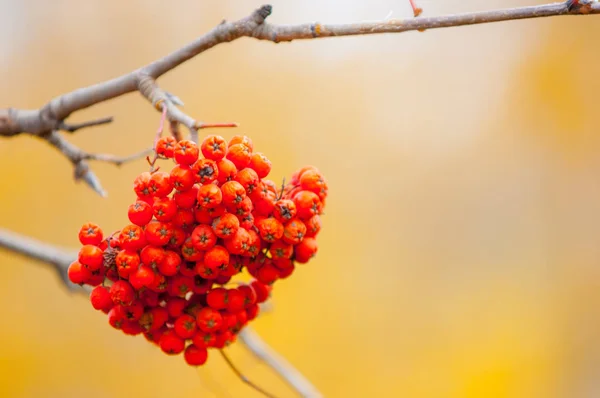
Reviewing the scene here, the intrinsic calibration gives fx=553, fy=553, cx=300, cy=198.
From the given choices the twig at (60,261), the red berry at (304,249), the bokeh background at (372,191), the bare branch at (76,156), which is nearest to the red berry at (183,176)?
the red berry at (304,249)

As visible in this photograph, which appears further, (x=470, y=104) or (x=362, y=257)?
(x=470, y=104)

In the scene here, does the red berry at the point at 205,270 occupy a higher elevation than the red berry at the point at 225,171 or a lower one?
lower

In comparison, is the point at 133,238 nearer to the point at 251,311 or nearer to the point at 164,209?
the point at 164,209

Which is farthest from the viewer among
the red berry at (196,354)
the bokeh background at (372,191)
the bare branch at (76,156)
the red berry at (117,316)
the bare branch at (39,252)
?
the bokeh background at (372,191)

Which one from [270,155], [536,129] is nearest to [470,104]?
[536,129]

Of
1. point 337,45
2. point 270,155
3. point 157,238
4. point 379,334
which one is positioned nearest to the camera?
point 157,238

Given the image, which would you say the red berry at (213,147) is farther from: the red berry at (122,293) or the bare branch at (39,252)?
the bare branch at (39,252)

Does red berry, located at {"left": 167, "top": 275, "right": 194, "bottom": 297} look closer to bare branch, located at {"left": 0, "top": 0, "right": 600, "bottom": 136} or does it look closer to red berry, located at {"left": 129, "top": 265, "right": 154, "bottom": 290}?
red berry, located at {"left": 129, "top": 265, "right": 154, "bottom": 290}

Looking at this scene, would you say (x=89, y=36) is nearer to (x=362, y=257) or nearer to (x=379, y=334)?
(x=362, y=257)
